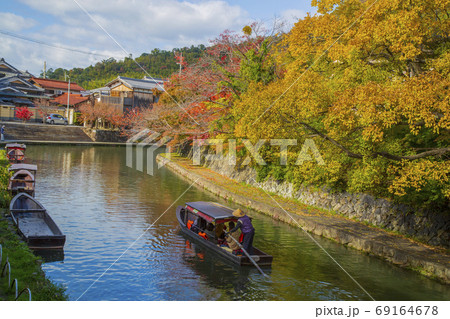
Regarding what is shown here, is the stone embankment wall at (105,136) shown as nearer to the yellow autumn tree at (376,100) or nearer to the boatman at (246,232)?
the yellow autumn tree at (376,100)

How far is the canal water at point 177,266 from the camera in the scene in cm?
1145

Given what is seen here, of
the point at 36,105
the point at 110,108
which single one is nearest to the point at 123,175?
the point at 110,108

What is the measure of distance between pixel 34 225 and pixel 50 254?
2.43 meters

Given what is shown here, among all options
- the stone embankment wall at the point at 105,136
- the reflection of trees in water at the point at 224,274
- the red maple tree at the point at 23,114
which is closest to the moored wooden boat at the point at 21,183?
the reflection of trees in water at the point at 224,274

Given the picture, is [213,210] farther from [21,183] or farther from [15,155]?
[15,155]

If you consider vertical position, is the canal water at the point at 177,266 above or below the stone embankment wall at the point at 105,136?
below

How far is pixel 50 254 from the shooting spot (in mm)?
13289

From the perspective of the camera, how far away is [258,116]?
18.4m

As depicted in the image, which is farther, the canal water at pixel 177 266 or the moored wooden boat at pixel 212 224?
the moored wooden boat at pixel 212 224

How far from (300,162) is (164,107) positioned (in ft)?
77.2

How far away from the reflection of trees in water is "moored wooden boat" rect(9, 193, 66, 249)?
14.7 feet

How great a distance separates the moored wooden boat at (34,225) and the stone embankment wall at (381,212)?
13.1 metres

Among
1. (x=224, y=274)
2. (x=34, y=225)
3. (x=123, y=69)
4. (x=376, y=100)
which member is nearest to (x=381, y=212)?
(x=376, y=100)

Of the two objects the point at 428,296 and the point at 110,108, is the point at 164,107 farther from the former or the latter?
the point at 428,296
